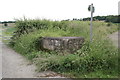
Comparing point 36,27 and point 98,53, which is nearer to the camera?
point 98,53

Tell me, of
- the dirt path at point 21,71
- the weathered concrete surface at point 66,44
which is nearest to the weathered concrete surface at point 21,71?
the dirt path at point 21,71

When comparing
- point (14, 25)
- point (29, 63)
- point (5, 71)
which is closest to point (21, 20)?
point (14, 25)

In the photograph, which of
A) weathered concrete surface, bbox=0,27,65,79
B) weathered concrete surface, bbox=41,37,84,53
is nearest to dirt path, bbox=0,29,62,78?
weathered concrete surface, bbox=0,27,65,79

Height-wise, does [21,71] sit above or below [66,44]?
below

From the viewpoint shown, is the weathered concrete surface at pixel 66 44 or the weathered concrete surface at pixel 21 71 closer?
the weathered concrete surface at pixel 21 71

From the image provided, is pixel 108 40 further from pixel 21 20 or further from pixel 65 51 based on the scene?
pixel 21 20

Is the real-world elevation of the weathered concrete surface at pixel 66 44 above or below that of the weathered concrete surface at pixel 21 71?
above

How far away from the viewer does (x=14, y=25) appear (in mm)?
12109

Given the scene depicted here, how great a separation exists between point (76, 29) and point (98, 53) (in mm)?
4982

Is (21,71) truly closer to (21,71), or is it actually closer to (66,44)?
(21,71)

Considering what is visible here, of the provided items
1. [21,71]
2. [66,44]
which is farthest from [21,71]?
[66,44]

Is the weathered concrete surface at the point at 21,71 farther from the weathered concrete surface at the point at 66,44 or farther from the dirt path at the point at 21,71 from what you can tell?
the weathered concrete surface at the point at 66,44

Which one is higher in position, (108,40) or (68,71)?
(108,40)

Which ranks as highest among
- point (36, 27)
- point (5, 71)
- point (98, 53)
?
point (36, 27)
